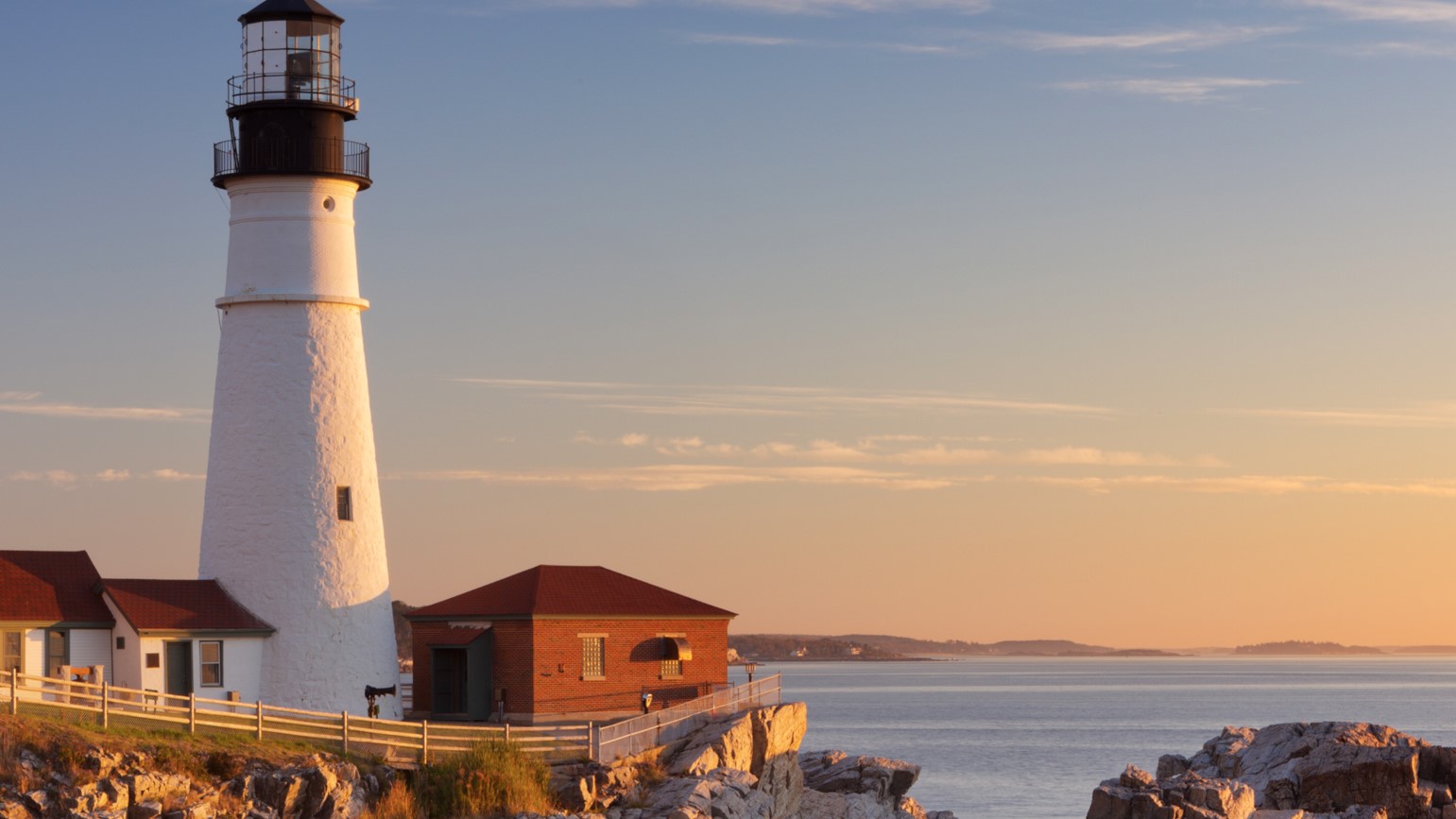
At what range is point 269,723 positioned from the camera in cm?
3123

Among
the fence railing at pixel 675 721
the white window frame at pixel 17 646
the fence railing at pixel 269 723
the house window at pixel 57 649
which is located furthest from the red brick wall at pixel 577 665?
the white window frame at pixel 17 646

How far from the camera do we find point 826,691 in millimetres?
163750

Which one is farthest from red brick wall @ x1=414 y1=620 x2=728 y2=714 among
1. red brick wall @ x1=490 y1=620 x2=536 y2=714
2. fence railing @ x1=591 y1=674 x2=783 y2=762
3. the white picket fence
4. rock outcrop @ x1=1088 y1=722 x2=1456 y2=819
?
rock outcrop @ x1=1088 y1=722 x2=1456 y2=819

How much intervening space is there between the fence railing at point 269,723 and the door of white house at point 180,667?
11.0 inches

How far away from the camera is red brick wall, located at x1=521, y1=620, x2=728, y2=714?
3719 cm

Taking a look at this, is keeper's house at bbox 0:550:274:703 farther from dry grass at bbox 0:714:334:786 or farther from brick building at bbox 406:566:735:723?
dry grass at bbox 0:714:334:786

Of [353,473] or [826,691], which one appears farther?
[826,691]

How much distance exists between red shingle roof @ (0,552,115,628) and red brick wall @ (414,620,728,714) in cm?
679

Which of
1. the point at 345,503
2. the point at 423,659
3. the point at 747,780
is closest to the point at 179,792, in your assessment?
the point at 345,503

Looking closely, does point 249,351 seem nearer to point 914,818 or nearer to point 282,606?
point 282,606

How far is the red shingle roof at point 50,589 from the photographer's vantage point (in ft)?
112

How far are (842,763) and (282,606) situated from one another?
1329 centimetres

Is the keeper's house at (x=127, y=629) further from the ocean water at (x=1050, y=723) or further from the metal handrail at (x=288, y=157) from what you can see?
the ocean water at (x=1050, y=723)

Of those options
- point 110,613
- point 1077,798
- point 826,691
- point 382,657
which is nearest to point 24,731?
point 110,613
